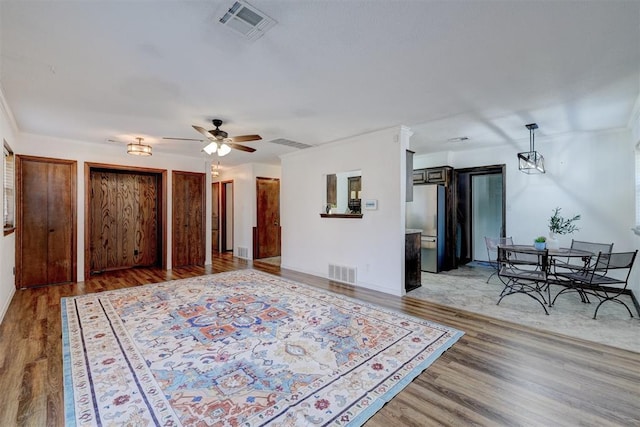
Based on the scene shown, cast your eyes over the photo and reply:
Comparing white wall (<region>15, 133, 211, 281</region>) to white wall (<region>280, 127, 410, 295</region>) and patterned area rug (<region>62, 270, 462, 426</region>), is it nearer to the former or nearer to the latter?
→ patterned area rug (<region>62, 270, 462, 426</region>)

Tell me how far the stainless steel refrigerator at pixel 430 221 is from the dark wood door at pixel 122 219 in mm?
5952

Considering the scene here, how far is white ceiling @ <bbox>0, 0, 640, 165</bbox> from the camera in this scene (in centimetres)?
190

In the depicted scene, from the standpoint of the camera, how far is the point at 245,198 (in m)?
8.01

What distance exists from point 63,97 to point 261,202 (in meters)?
5.01

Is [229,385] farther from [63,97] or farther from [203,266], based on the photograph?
[203,266]

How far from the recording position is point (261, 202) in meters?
8.03

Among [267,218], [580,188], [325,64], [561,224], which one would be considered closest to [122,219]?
[267,218]

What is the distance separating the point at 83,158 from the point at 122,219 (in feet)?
4.90

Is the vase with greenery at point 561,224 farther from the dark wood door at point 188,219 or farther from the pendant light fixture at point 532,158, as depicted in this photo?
the dark wood door at point 188,219

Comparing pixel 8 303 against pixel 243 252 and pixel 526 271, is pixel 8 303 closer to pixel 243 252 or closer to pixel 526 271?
pixel 243 252

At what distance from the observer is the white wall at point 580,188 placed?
463 centimetres

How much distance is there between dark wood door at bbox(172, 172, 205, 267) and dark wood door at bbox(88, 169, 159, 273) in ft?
1.85

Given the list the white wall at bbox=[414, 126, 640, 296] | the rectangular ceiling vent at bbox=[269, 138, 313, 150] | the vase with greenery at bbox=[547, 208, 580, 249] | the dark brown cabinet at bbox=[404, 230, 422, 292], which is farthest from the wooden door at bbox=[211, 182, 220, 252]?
the vase with greenery at bbox=[547, 208, 580, 249]

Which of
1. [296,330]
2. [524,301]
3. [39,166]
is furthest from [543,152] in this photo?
[39,166]
